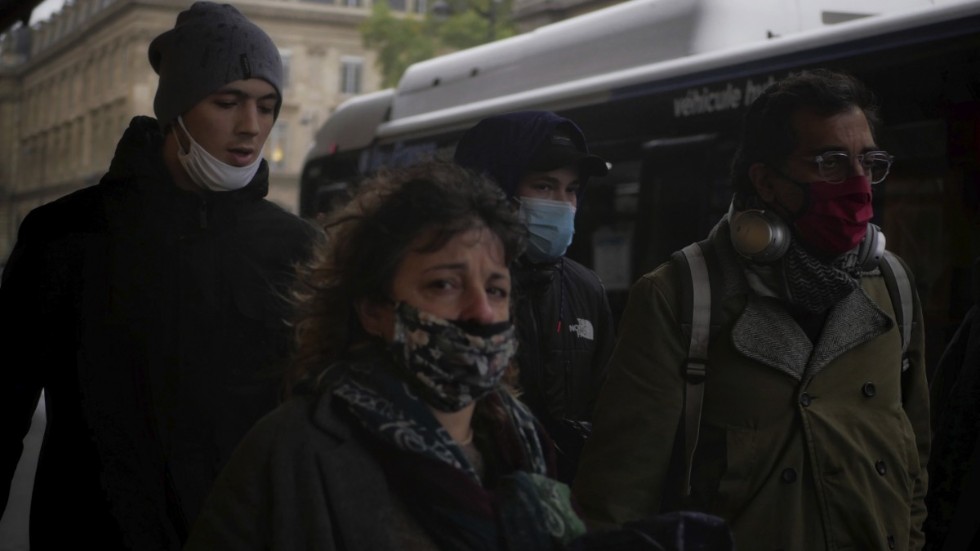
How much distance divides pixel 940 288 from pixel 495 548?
12.7ft

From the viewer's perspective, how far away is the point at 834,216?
2902mm

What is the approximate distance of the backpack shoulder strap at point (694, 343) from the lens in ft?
9.12

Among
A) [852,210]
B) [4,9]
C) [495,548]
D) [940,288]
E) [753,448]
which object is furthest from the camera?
[940,288]

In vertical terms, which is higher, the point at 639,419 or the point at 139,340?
the point at 139,340

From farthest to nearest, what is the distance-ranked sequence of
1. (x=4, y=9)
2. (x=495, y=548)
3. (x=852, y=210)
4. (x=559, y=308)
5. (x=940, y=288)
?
(x=940, y=288) → (x=559, y=308) → (x=4, y=9) → (x=852, y=210) → (x=495, y=548)

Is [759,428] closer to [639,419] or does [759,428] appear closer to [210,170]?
[639,419]

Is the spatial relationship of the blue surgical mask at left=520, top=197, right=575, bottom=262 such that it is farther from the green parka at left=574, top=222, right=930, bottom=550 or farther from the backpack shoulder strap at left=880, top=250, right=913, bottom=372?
the backpack shoulder strap at left=880, top=250, right=913, bottom=372

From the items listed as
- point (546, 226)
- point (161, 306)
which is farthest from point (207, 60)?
point (546, 226)

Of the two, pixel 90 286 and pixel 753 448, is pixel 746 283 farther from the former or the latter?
pixel 90 286

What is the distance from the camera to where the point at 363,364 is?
208cm

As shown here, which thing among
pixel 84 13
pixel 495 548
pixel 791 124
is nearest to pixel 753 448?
pixel 791 124

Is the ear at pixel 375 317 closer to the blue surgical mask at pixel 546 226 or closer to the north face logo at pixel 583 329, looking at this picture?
the blue surgical mask at pixel 546 226

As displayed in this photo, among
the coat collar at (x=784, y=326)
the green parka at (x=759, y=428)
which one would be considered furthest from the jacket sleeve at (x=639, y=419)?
the coat collar at (x=784, y=326)

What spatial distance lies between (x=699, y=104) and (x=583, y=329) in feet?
12.1
